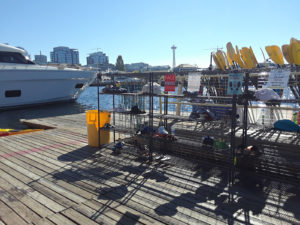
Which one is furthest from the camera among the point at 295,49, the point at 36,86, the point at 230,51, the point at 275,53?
the point at 36,86

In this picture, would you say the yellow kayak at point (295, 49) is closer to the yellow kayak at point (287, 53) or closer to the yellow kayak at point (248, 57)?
the yellow kayak at point (287, 53)

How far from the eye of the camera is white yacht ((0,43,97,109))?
19.0 m

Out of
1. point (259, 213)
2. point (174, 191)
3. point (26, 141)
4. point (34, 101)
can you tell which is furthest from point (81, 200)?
point (34, 101)

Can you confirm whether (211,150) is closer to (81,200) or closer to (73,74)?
(81,200)

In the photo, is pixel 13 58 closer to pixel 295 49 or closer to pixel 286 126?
pixel 295 49

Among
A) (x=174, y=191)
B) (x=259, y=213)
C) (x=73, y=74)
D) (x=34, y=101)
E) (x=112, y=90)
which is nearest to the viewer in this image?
(x=259, y=213)

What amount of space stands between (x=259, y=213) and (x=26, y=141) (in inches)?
250

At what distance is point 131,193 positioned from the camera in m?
3.49

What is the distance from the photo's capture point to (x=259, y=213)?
2930 mm

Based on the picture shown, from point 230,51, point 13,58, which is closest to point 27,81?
point 13,58

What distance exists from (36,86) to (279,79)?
70.2ft

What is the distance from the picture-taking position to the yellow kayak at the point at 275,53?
4445mm

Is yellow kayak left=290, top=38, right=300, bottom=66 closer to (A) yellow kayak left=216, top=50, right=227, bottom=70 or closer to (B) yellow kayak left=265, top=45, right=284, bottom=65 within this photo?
(B) yellow kayak left=265, top=45, right=284, bottom=65

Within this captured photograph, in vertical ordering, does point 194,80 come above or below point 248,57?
below
